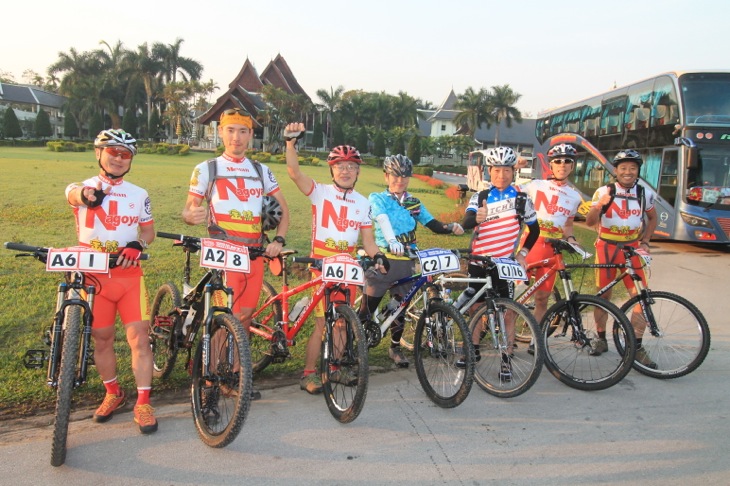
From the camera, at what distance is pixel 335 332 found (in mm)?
3844

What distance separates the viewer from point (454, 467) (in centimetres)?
319

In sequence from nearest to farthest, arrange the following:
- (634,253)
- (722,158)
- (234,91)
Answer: (634,253) → (722,158) → (234,91)

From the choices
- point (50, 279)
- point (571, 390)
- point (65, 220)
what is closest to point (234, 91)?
point (65, 220)

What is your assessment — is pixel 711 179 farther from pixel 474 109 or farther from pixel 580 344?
pixel 474 109

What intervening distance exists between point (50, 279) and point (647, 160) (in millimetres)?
13282

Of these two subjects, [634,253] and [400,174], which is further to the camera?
[634,253]

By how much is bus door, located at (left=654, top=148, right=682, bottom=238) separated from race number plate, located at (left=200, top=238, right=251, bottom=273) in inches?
459

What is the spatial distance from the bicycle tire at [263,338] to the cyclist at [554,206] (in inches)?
101

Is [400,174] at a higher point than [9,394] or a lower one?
higher

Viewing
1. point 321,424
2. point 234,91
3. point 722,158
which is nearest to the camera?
point 321,424

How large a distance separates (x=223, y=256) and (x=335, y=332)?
98 cm

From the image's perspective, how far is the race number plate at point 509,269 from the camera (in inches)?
168

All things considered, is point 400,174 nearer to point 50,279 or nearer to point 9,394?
point 9,394

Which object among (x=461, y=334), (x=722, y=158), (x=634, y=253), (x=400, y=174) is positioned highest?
(x=722, y=158)
